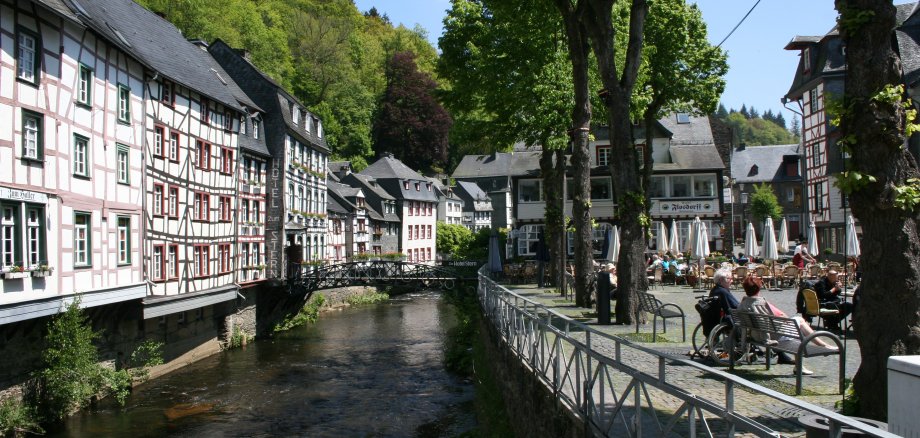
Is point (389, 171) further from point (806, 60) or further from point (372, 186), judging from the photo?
point (806, 60)

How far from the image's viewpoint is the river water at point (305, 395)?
1894cm

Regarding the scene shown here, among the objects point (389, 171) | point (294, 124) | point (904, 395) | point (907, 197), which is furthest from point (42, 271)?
point (389, 171)

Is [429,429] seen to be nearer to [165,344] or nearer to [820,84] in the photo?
[165,344]

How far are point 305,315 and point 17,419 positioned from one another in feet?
79.2

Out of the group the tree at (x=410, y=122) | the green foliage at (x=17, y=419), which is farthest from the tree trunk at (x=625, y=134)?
the tree at (x=410, y=122)

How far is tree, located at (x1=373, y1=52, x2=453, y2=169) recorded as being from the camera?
293 ft

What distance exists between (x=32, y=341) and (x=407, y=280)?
1969 centimetres

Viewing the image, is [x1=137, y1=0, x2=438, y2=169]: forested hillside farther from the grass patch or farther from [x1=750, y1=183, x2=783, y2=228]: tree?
[x1=750, y1=183, x2=783, y2=228]: tree

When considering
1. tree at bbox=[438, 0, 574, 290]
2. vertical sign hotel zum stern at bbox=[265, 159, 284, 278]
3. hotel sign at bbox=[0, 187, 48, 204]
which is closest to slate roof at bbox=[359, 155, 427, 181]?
vertical sign hotel zum stern at bbox=[265, 159, 284, 278]

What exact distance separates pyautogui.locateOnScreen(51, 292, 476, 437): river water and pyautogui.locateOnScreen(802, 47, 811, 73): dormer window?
2379cm

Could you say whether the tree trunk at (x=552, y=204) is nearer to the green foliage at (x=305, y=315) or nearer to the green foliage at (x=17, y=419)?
the green foliage at (x=305, y=315)

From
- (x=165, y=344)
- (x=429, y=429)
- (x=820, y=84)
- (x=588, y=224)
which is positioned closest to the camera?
(x=429, y=429)

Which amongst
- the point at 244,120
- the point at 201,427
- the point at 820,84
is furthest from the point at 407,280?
the point at 820,84

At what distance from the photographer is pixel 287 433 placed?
18.5 m
